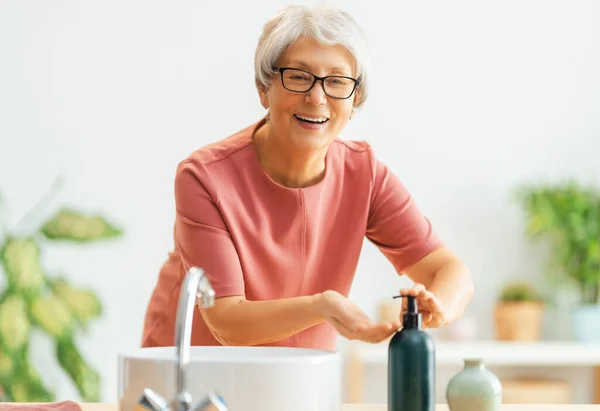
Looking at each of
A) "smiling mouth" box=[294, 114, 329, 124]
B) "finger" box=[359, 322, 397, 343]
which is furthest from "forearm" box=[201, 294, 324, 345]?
"smiling mouth" box=[294, 114, 329, 124]

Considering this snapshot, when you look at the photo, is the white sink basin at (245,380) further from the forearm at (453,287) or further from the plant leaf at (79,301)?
the plant leaf at (79,301)

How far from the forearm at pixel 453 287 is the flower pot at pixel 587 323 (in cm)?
228

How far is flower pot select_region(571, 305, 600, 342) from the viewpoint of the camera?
384 cm

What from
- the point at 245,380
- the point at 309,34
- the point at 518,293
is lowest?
the point at 245,380

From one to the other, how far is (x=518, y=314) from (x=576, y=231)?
17.0 inches

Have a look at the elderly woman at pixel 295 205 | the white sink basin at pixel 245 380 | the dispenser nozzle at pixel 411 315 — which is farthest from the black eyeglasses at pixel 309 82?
the white sink basin at pixel 245 380

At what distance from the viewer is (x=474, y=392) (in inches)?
53.5

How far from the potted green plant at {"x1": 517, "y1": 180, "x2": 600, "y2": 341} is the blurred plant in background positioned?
1777 mm

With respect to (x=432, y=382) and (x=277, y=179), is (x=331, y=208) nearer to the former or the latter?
(x=277, y=179)

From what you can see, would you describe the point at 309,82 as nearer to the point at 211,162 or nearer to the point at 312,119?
the point at 312,119

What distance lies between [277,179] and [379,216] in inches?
8.7

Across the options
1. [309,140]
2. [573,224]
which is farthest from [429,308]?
[573,224]

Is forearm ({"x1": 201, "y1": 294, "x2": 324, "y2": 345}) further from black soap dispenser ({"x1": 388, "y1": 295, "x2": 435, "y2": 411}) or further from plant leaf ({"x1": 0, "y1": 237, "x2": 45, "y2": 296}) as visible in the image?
plant leaf ({"x1": 0, "y1": 237, "x2": 45, "y2": 296})

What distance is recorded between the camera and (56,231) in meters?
3.73
